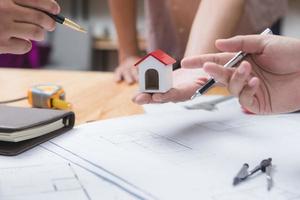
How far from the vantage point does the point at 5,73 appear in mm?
1411

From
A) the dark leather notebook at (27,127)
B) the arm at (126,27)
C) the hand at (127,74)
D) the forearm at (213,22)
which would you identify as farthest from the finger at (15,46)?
the arm at (126,27)

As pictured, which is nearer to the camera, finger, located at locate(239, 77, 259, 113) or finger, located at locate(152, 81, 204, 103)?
finger, located at locate(239, 77, 259, 113)

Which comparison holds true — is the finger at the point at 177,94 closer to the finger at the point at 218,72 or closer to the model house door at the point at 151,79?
the model house door at the point at 151,79

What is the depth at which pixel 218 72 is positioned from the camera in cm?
59

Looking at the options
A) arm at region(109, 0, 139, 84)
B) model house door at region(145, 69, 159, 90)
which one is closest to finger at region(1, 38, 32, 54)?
model house door at region(145, 69, 159, 90)

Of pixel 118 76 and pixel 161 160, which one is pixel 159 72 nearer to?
pixel 161 160

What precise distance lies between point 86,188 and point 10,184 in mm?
94

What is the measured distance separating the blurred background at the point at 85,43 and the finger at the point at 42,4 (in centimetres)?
216

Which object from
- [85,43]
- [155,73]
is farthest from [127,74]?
[85,43]

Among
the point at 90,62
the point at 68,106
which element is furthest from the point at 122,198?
the point at 90,62

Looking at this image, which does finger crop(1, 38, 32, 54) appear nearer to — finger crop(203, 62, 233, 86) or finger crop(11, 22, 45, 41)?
finger crop(11, 22, 45, 41)

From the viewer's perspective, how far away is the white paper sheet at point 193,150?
1.72 ft

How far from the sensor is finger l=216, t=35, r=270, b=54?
64cm

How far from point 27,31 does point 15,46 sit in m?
0.03
